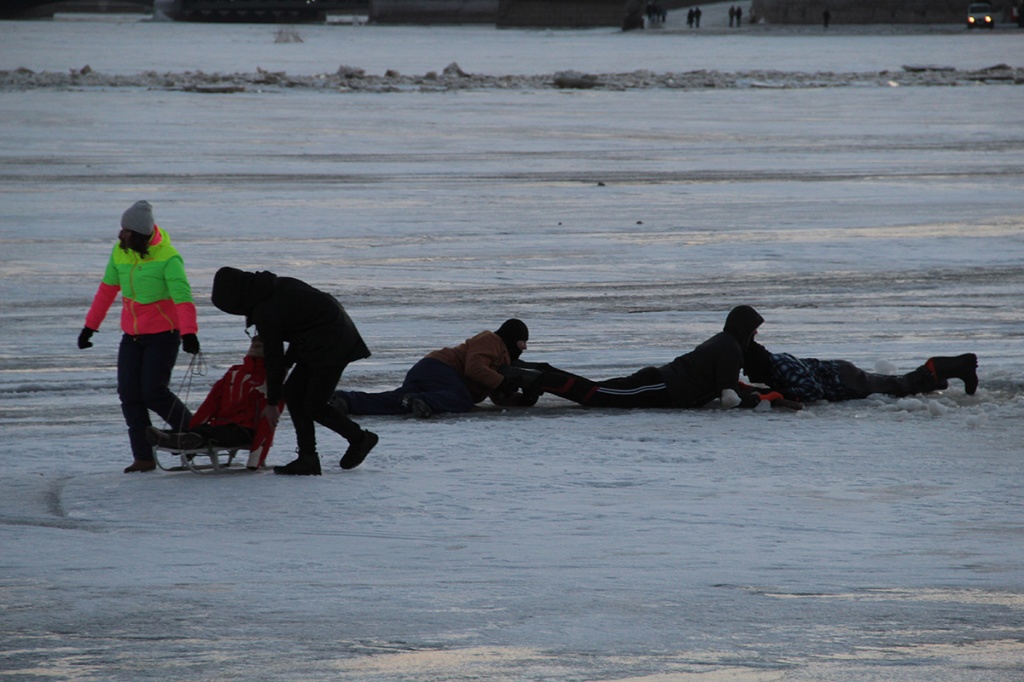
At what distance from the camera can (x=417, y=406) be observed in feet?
23.8

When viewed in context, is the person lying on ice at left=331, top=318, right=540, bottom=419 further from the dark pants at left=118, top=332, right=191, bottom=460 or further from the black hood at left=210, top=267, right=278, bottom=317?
the black hood at left=210, top=267, right=278, bottom=317

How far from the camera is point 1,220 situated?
14.1m

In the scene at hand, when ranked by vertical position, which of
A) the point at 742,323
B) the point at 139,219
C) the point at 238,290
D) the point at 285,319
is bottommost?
the point at 742,323

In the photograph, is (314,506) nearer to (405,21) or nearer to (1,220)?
(1,220)

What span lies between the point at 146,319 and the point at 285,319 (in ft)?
2.41

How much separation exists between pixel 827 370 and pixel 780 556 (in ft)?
9.41

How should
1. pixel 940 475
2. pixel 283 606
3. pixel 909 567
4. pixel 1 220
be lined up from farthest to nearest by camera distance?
1. pixel 1 220
2. pixel 940 475
3. pixel 909 567
4. pixel 283 606

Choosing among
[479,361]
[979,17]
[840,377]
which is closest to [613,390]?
[479,361]

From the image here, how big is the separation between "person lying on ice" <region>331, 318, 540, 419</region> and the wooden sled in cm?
101

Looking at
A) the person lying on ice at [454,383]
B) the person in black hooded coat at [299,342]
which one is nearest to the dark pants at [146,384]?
the person in black hooded coat at [299,342]

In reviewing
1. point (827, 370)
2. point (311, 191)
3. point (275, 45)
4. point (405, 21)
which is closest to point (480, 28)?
point (405, 21)

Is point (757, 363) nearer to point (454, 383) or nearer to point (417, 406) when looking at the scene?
point (454, 383)

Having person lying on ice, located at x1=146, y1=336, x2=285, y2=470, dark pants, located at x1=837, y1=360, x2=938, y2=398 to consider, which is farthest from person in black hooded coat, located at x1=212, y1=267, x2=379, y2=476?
dark pants, located at x1=837, y1=360, x2=938, y2=398

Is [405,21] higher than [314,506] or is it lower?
higher
